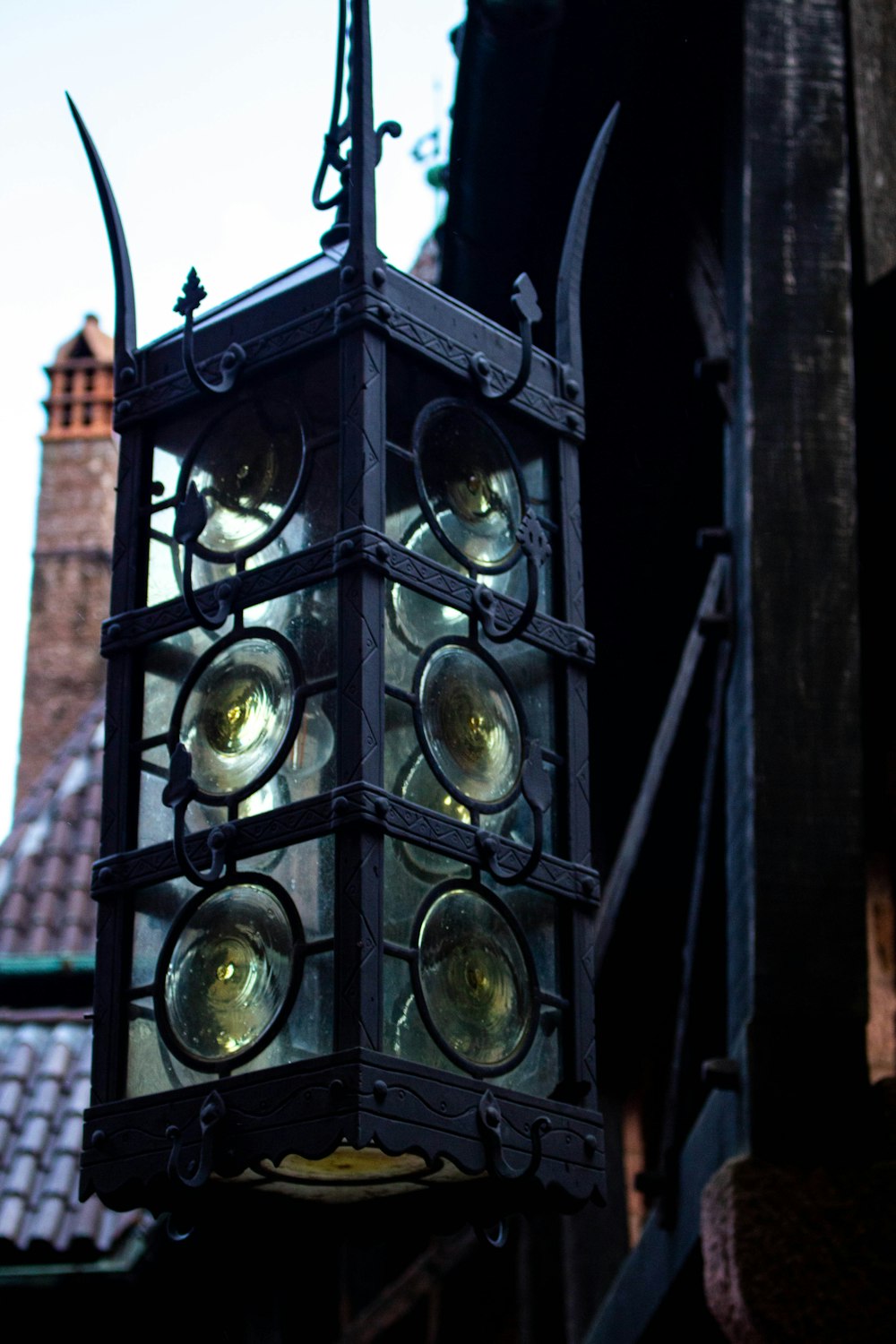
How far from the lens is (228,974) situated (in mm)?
2844

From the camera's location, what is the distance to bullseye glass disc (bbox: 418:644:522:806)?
2963mm

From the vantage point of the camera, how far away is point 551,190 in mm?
5586

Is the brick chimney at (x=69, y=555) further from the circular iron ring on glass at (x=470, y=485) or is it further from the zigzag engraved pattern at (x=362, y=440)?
the zigzag engraved pattern at (x=362, y=440)

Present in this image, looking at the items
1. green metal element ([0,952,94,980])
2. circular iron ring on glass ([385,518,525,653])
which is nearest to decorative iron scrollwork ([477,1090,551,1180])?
circular iron ring on glass ([385,518,525,653])

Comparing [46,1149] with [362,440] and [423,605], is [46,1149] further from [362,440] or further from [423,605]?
[362,440]

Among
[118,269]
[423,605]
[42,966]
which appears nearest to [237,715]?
[423,605]

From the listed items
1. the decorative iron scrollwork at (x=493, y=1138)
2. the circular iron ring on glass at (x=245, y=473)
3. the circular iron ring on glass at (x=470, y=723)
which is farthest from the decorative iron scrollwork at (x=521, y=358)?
the decorative iron scrollwork at (x=493, y=1138)

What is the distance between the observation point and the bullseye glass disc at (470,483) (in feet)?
10.3

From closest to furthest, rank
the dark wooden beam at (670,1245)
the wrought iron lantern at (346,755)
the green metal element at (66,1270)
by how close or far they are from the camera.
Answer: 1. the wrought iron lantern at (346,755)
2. the dark wooden beam at (670,1245)
3. the green metal element at (66,1270)

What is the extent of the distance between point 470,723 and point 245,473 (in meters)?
0.50

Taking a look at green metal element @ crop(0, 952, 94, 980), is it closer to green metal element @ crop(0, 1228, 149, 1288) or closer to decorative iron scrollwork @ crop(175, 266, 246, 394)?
green metal element @ crop(0, 1228, 149, 1288)

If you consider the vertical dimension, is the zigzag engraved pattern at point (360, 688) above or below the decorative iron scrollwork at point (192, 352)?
below

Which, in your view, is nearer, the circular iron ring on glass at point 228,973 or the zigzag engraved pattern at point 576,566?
the circular iron ring on glass at point 228,973

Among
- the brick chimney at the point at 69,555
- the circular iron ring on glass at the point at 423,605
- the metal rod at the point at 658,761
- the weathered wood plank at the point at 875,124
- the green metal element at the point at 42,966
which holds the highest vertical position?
the brick chimney at the point at 69,555
